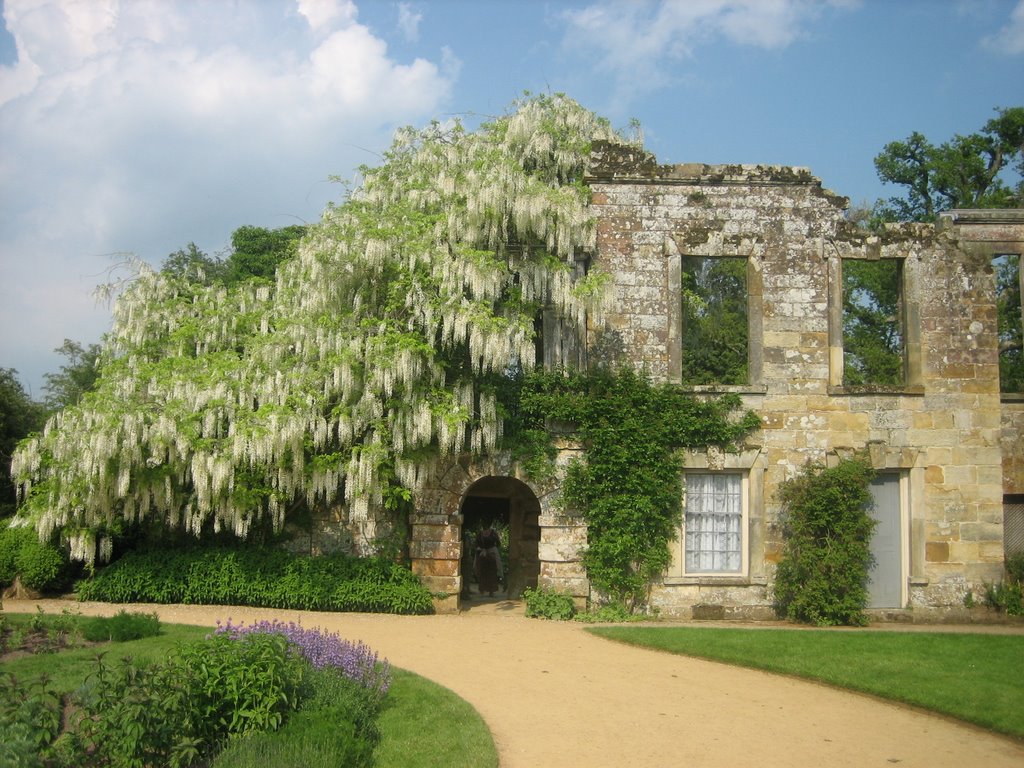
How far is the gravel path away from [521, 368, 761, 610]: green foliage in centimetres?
206

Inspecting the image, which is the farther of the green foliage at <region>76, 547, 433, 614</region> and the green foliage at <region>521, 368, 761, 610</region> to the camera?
the green foliage at <region>521, 368, 761, 610</region>

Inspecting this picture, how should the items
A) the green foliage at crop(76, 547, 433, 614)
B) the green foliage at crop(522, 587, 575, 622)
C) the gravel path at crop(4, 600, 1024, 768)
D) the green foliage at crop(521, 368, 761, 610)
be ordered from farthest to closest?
the green foliage at crop(521, 368, 761, 610) → the green foliage at crop(522, 587, 575, 622) → the green foliage at crop(76, 547, 433, 614) → the gravel path at crop(4, 600, 1024, 768)

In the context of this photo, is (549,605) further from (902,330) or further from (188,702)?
(188,702)

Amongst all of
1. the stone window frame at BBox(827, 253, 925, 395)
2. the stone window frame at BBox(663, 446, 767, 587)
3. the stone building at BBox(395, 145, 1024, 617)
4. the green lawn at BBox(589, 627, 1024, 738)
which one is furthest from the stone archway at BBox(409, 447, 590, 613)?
the stone window frame at BBox(827, 253, 925, 395)

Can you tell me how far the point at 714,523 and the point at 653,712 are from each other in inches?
233

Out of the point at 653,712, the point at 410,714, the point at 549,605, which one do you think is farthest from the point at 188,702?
the point at 549,605

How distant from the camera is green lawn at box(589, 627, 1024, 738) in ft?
25.1

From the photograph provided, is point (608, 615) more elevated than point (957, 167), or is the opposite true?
point (957, 167)

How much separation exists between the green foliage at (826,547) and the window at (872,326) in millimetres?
13050

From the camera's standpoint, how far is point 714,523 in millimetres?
13023

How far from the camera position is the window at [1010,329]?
2195cm

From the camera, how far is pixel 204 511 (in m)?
12.1

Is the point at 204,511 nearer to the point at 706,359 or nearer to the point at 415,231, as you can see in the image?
the point at 415,231

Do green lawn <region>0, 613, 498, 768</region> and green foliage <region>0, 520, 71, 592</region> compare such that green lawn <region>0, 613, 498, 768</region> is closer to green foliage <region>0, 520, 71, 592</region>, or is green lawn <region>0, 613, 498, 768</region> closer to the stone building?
green foliage <region>0, 520, 71, 592</region>
